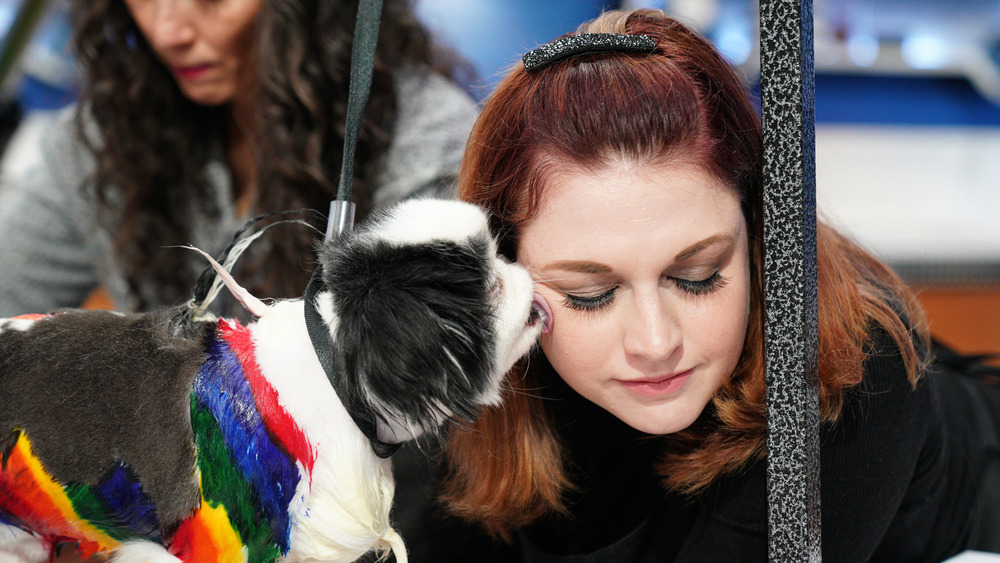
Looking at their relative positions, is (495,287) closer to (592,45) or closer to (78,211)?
(592,45)

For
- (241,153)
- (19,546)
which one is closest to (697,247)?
(19,546)

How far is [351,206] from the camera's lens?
0.44 metres

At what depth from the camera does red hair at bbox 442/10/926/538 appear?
1.50ft

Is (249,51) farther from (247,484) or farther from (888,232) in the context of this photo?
(888,232)

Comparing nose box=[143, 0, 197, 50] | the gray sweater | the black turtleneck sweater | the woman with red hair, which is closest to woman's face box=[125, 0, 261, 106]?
nose box=[143, 0, 197, 50]

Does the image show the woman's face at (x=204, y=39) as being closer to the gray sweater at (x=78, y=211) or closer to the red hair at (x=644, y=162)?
the gray sweater at (x=78, y=211)

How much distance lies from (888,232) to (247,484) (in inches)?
60.4

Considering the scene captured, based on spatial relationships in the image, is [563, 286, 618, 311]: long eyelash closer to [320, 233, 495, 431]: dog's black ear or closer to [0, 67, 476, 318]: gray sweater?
[320, 233, 495, 431]: dog's black ear

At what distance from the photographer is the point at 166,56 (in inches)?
32.4

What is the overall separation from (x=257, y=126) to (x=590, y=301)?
1.76 feet

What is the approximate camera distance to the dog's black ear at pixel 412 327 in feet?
1.14

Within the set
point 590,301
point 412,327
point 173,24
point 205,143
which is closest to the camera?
point 412,327

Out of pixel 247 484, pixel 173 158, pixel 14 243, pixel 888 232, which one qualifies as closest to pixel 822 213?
pixel 247 484

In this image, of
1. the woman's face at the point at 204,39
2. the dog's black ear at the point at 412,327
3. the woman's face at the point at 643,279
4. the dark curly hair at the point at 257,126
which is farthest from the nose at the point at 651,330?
the woman's face at the point at 204,39
